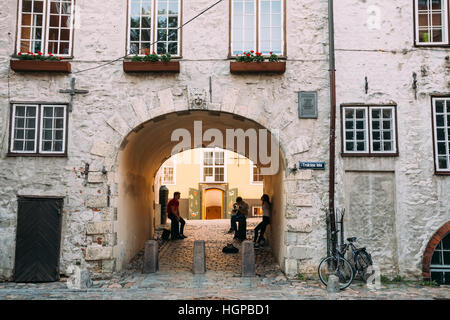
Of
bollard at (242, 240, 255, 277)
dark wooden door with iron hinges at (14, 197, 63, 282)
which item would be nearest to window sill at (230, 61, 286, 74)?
bollard at (242, 240, 255, 277)

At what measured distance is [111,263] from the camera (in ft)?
31.2

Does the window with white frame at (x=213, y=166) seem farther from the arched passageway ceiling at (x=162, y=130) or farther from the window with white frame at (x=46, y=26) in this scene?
the window with white frame at (x=46, y=26)

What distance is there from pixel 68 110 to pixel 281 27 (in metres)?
5.32

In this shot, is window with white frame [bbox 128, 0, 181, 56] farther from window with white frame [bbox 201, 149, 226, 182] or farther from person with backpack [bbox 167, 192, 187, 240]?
window with white frame [bbox 201, 149, 226, 182]

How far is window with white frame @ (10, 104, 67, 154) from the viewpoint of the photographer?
383 inches

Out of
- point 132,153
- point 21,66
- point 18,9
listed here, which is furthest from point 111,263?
point 18,9

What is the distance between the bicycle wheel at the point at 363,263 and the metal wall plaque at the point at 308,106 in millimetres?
3209

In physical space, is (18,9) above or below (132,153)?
above

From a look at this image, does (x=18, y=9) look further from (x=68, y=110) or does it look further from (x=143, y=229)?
(x=143, y=229)

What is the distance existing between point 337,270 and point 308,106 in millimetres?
3679

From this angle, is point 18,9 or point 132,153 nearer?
point 18,9

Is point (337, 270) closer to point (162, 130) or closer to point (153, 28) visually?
point (162, 130)

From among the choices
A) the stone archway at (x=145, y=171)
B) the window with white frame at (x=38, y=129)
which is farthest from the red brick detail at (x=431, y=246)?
the window with white frame at (x=38, y=129)
